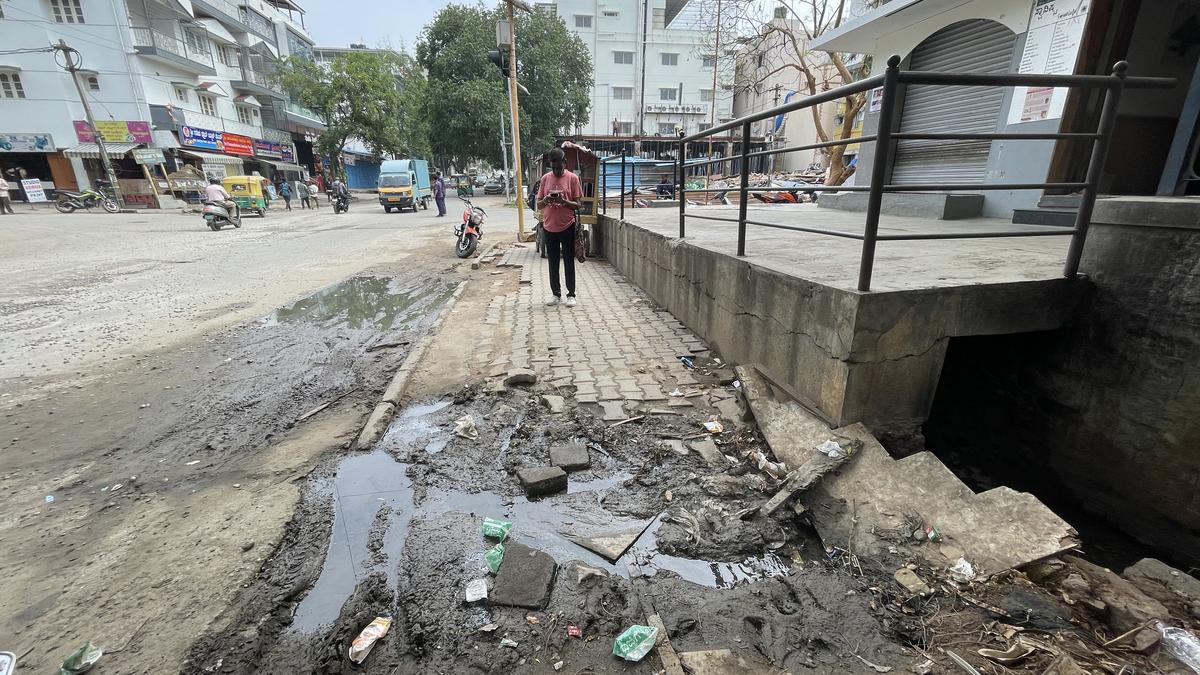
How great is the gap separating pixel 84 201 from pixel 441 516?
32.8m

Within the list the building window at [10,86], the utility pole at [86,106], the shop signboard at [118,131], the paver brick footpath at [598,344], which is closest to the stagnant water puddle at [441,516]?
the paver brick footpath at [598,344]

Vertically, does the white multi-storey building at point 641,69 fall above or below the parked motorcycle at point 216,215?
above

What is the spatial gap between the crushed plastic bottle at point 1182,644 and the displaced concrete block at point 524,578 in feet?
7.13

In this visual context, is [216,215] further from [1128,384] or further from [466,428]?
[1128,384]

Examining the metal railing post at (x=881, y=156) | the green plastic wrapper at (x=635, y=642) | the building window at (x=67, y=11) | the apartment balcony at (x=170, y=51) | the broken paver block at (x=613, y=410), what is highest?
the building window at (x=67, y=11)

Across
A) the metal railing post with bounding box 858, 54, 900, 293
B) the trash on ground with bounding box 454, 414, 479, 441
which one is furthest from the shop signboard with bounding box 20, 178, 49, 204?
the metal railing post with bounding box 858, 54, 900, 293

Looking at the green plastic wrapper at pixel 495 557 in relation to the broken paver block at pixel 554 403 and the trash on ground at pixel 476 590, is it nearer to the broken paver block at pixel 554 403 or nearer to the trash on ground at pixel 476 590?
the trash on ground at pixel 476 590

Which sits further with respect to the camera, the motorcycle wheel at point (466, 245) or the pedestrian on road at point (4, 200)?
the pedestrian on road at point (4, 200)

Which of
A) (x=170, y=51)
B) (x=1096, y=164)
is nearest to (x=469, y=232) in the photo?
(x=1096, y=164)

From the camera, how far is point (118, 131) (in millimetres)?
26875

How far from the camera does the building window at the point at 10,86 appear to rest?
25766mm

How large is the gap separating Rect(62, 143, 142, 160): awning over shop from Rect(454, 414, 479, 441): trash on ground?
34650 mm

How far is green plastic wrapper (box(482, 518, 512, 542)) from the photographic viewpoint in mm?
2500

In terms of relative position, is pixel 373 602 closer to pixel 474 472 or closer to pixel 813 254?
pixel 474 472
